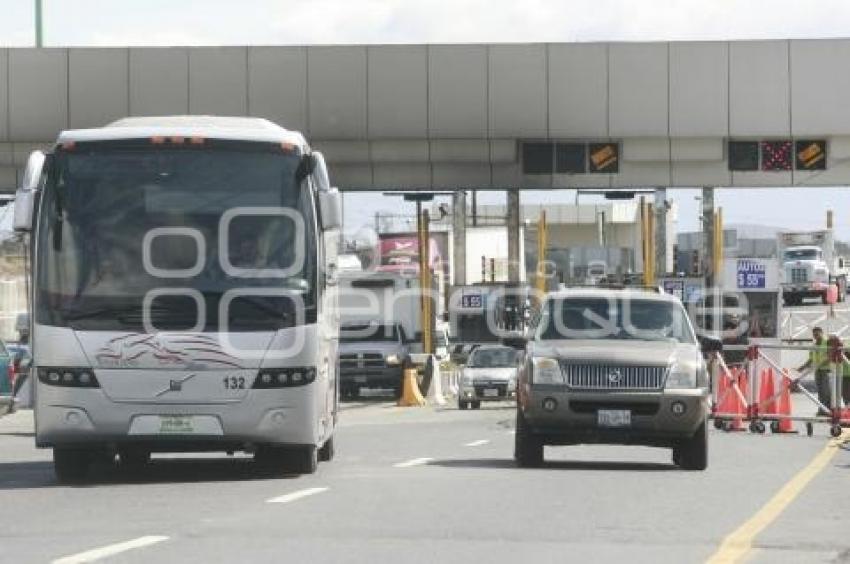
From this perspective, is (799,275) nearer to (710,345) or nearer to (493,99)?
(493,99)

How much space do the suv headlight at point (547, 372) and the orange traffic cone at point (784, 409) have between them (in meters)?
11.9

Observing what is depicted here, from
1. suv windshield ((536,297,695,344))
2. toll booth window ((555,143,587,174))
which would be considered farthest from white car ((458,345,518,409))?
suv windshield ((536,297,695,344))

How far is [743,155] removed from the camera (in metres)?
47.1

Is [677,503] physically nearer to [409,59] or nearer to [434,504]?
[434,504]

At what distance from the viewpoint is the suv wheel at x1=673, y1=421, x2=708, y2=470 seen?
19.9 m

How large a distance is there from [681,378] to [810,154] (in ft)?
92.0

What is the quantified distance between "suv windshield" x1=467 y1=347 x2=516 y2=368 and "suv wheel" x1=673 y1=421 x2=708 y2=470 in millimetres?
27029

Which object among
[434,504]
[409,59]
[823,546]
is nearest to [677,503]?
[434,504]

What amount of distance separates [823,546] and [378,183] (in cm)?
3541

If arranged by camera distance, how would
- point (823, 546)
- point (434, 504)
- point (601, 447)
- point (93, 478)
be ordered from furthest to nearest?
point (601, 447) < point (93, 478) < point (434, 504) < point (823, 546)

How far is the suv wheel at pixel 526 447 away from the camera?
20031mm

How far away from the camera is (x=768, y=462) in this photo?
21781 millimetres

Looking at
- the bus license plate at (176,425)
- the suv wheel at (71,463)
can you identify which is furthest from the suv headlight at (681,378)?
the suv wheel at (71,463)

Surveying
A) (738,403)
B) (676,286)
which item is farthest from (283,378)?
(676,286)
